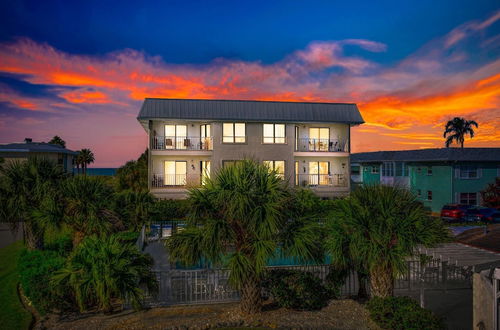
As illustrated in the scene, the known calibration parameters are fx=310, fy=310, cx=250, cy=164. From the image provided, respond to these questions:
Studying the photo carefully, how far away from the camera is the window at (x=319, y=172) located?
92.0 feet

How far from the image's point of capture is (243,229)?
8586 mm

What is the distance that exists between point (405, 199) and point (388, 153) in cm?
3668

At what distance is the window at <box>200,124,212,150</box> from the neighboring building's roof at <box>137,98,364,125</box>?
156 cm

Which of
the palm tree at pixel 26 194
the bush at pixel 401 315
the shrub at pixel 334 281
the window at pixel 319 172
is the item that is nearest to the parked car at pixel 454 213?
the window at pixel 319 172

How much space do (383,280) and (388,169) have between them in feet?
113

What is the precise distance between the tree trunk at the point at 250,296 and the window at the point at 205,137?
18.7 m

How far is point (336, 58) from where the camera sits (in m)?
26.2

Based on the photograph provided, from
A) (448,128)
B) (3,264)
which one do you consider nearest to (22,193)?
(3,264)

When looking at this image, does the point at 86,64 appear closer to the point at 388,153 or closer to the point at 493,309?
the point at 493,309

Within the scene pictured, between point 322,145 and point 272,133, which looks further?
point 322,145

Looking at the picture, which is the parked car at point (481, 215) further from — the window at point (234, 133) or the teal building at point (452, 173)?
the window at point (234, 133)

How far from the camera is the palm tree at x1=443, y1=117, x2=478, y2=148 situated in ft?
191

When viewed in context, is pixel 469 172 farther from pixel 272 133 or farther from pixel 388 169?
pixel 272 133

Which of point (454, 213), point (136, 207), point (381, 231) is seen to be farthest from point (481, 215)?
point (136, 207)
